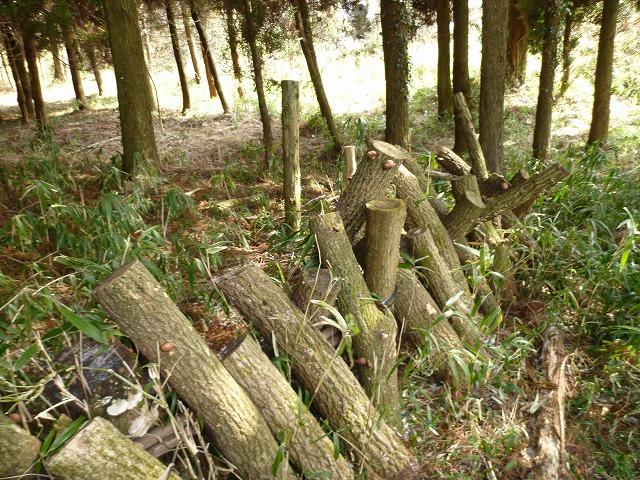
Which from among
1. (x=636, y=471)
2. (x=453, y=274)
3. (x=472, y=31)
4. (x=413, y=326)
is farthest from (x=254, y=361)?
(x=472, y=31)

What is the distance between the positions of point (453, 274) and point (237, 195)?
3416 millimetres

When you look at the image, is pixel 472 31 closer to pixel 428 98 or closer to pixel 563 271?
pixel 428 98

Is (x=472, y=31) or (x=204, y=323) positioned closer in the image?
(x=204, y=323)

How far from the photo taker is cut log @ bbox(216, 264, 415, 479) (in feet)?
6.82

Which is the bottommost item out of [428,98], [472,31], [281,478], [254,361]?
[281,478]

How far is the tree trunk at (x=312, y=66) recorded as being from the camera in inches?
284

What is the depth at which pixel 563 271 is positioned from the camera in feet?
10.8

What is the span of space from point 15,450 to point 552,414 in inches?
101

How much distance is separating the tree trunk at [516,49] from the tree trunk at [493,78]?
6.09m

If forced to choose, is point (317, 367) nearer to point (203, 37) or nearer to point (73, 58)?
point (203, 37)

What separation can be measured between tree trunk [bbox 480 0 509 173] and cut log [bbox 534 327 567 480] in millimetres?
2859

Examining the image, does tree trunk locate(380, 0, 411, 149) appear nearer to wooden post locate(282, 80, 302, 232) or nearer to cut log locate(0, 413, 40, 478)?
wooden post locate(282, 80, 302, 232)

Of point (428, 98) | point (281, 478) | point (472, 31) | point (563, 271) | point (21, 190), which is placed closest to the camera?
point (281, 478)

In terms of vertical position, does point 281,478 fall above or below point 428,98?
below
